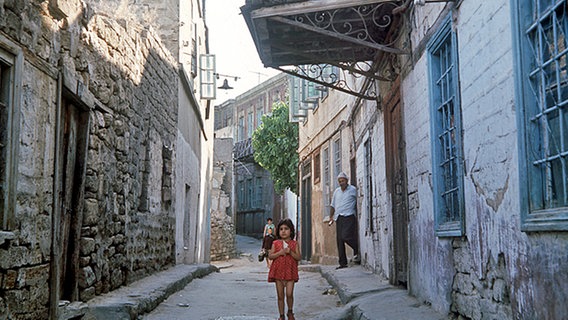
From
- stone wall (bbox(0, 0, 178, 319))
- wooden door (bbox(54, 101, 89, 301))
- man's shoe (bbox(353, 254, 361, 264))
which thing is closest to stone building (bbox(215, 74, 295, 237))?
man's shoe (bbox(353, 254, 361, 264))

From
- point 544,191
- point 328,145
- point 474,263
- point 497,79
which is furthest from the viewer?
point 328,145

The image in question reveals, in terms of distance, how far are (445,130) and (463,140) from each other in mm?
772

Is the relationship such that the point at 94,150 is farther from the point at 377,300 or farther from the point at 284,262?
the point at 377,300

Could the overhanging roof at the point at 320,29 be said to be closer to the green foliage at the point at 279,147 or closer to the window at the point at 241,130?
the green foliage at the point at 279,147

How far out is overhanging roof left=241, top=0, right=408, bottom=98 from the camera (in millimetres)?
6867

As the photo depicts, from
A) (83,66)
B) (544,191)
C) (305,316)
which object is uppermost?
(83,66)

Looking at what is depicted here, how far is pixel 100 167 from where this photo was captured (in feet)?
21.7

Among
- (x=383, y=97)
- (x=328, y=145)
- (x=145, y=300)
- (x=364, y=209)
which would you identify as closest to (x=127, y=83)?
(x=145, y=300)

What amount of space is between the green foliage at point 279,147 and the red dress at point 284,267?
753 inches

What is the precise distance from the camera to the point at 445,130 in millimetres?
5609

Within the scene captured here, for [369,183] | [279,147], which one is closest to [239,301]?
[369,183]

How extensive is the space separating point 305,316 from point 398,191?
1.90 metres

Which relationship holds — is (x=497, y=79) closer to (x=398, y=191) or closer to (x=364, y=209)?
(x=398, y=191)

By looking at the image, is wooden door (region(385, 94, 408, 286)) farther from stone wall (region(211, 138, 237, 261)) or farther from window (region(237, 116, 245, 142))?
window (region(237, 116, 245, 142))
